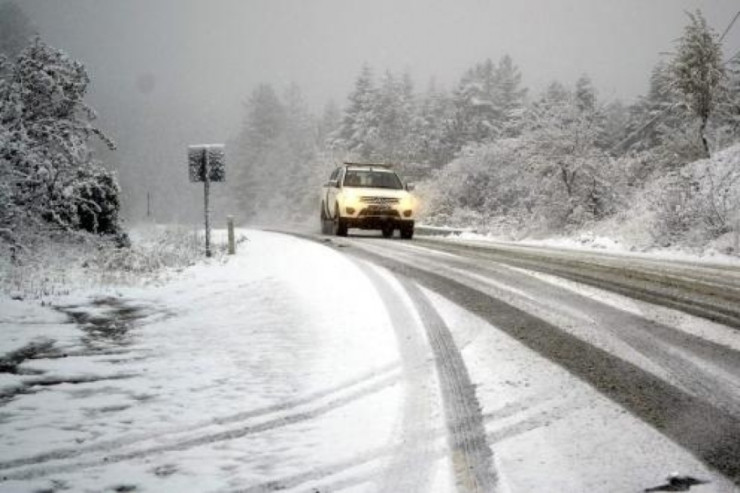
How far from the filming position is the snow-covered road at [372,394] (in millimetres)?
2996

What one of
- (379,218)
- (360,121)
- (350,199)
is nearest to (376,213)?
(379,218)

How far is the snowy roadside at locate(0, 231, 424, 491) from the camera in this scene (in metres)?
Result: 3.12

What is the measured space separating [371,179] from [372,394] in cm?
1417

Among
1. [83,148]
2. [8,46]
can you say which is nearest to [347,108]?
[8,46]

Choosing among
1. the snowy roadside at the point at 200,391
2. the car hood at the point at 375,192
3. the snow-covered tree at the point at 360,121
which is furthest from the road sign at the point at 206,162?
the snow-covered tree at the point at 360,121

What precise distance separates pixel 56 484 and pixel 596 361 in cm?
376

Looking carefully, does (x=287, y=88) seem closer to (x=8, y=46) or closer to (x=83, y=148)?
(x=8, y=46)

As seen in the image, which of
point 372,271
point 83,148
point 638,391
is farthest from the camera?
point 83,148

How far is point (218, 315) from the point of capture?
286 inches

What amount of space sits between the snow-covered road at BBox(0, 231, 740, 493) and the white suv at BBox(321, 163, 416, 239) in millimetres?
9354

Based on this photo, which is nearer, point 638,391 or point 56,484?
point 56,484

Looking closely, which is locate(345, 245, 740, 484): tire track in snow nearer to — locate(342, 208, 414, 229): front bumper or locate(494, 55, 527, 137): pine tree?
locate(342, 208, 414, 229): front bumper

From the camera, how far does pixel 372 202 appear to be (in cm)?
1703

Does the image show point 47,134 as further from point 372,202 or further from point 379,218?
point 379,218
